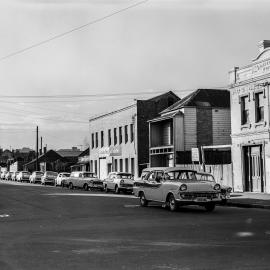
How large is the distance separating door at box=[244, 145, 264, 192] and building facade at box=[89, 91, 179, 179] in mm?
16436

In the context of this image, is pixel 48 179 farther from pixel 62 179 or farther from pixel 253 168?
pixel 253 168

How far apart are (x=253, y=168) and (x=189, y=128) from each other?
12057 millimetres

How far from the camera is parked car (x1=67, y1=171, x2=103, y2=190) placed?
137 feet

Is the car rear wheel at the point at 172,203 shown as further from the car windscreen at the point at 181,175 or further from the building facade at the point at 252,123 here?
the building facade at the point at 252,123

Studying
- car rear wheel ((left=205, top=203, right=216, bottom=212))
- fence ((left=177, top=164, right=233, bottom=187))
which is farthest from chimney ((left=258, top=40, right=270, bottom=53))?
car rear wheel ((left=205, top=203, right=216, bottom=212))

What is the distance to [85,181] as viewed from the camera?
43000 millimetres

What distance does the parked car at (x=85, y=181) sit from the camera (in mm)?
41844

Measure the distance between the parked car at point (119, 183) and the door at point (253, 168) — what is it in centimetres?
814

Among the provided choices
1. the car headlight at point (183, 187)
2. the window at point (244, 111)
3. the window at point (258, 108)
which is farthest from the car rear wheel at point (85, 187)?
the car headlight at point (183, 187)

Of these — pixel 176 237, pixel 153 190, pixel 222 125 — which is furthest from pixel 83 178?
pixel 176 237

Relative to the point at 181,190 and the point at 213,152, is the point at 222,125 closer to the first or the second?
the point at 213,152

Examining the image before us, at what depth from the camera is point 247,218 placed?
16734mm

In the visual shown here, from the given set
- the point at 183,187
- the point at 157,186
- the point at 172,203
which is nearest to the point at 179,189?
the point at 183,187

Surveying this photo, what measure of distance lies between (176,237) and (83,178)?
3196cm
